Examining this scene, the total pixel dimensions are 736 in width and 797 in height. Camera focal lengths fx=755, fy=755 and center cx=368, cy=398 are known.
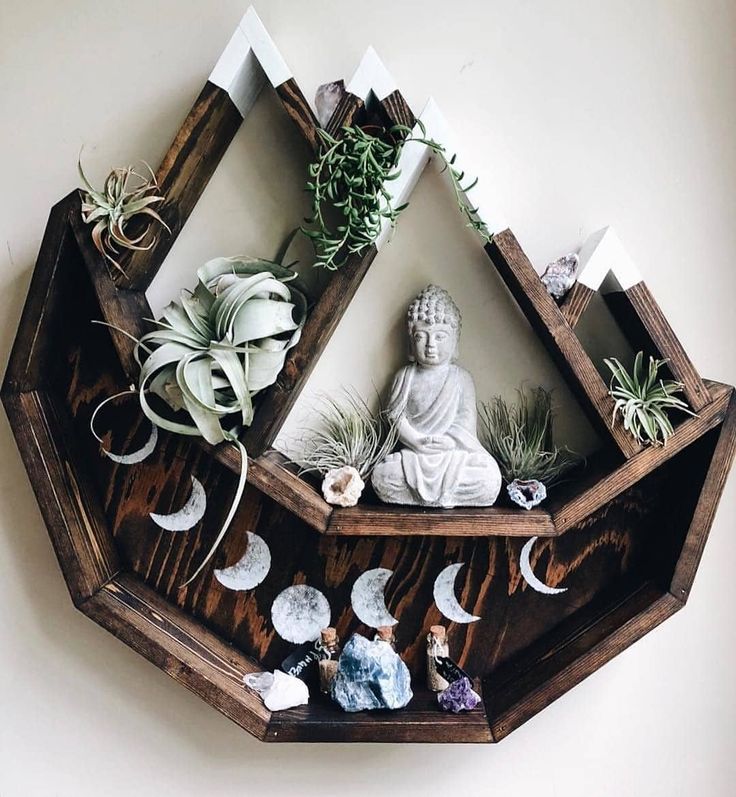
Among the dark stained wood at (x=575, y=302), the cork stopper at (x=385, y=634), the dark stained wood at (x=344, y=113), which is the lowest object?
the cork stopper at (x=385, y=634)

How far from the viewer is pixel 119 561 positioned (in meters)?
0.80

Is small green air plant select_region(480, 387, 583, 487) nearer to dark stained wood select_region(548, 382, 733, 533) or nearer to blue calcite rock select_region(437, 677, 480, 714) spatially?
dark stained wood select_region(548, 382, 733, 533)

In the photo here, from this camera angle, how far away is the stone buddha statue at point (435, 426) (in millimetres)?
712

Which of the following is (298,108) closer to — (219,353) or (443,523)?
(219,353)

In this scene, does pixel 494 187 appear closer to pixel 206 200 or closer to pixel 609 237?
pixel 609 237

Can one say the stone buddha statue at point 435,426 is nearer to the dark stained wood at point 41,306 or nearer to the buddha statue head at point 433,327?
the buddha statue head at point 433,327

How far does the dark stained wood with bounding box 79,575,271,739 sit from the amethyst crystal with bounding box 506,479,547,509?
0.33 metres

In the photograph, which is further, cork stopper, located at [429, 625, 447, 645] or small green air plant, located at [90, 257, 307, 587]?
cork stopper, located at [429, 625, 447, 645]

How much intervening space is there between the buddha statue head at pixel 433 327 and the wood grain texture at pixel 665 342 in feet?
0.55

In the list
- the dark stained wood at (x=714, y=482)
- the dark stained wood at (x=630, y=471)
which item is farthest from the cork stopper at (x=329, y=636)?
the dark stained wood at (x=714, y=482)

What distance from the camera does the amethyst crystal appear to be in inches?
28.6

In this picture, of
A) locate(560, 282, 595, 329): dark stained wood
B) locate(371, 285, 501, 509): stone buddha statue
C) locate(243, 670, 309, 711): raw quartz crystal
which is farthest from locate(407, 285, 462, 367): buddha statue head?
locate(243, 670, 309, 711): raw quartz crystal

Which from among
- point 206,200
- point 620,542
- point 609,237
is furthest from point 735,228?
point 206,200

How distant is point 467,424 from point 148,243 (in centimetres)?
36
